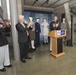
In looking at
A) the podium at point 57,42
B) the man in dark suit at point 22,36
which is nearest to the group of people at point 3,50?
the man in dark suit at point 22,36

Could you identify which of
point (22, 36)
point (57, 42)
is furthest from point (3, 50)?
point (57, 42)

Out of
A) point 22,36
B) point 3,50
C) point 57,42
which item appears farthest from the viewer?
point 57,42

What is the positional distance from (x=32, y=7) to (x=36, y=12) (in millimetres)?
512

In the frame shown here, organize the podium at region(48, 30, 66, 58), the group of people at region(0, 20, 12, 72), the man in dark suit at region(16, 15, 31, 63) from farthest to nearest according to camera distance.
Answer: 1. the podium at region(48, 30, 66, 58)
2. the man in dark suit at region(16, 15, 31, 63)
3. the group of people at region(0, 20, 12, 72)

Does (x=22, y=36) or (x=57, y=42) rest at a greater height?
(x=22, y=36)

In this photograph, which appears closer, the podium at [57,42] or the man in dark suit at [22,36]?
the man in dark suit at [22,36]

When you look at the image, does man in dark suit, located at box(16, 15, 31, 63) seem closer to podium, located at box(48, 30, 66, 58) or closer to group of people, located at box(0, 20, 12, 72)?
group of people, located at box(0, 20, 12, 72)

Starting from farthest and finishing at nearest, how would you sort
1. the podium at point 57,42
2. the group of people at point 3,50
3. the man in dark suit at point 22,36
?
the podium at point 57,42
the man in dark suit at point 22,36
the group of people at point 3,50

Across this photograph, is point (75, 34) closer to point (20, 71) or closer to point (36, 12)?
point (36, 12)

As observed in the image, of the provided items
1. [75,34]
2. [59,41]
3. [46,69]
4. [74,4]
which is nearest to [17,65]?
[46,69]

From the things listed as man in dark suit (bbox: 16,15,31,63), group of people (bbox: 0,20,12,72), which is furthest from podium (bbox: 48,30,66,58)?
group of people (bbox: 0,20,12,72)

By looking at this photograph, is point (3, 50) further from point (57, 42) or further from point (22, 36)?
point (57, 42)

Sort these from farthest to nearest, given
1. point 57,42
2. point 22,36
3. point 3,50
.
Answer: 1. point 57,42
2. point 22,36
3. point 3,50

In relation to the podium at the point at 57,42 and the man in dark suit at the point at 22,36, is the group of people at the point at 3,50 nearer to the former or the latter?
the man in dark suit at the point at 22,36
